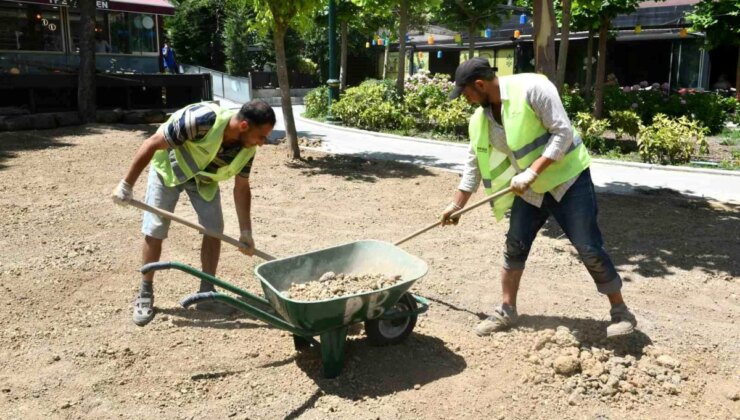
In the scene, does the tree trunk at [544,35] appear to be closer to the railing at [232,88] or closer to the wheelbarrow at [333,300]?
the wheelbarrow at [333,300]

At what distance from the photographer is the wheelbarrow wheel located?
3930 millimetres

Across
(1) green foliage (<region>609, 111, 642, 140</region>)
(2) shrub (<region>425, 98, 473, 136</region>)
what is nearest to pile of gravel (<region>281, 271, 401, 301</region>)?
(1) green foliage (<region>609, 111, 642, 140</region>)

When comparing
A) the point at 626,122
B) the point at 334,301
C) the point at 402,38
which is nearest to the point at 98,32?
the point at 402,38

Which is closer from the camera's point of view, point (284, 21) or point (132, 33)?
point (284, 21)

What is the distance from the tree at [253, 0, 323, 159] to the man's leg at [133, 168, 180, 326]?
642 centimetres

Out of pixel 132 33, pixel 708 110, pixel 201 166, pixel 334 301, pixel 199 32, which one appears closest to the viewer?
pixel 334 301

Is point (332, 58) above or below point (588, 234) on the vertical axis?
above

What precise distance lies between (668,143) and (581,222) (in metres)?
7.54

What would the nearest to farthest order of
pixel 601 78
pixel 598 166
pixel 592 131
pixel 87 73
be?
pixel 598 166 → pixel 592 131 → pixel 601 78 → pixel 87 73

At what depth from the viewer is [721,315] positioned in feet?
15.4

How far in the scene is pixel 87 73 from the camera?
1503 centimetres

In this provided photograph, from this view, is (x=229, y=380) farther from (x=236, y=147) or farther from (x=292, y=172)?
(x=292, y=172)

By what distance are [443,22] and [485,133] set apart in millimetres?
16504

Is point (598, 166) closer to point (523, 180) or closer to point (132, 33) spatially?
point (523, 180)
